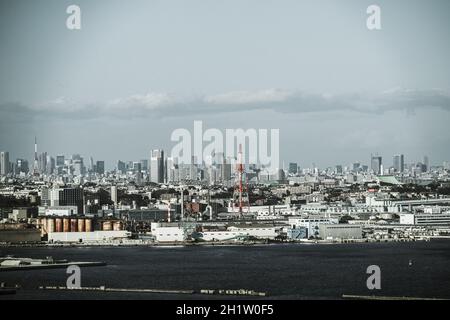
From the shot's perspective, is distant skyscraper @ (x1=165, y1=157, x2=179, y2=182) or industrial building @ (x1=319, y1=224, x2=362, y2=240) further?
distant skyscraper @ (x1=165, y1=157, x2=179, y2=182)

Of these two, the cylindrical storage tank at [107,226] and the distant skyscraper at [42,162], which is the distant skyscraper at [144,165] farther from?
the cylindrical storage tank at [107,226]

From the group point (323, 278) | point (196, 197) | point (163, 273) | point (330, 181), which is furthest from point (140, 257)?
point (330, 181)

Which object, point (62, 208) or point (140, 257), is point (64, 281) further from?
point (62, 208)

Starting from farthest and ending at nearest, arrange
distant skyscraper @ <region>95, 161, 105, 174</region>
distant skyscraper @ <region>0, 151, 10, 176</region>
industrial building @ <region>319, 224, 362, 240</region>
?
distant skyscraper @ <region>95, 161, 105, 174</region>, distant skyscraper @ <region>0, 151, 10, 176</region>, industrial building @ <region>319, 224, 362, 240</region>

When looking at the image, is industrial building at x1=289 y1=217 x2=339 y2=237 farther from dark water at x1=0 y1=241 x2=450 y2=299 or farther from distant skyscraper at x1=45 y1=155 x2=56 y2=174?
distant skyscraper at x1=45 y1=155 x2=56 y2=174

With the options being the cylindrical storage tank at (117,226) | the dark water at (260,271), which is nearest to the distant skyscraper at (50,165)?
the cylindrical storage tank at (117,226)

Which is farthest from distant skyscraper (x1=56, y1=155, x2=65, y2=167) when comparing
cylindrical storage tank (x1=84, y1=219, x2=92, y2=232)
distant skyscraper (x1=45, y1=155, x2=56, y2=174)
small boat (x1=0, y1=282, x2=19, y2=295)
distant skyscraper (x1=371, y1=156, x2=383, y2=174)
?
small boat (x1=0, y1=282, x2=19, y2=295)
